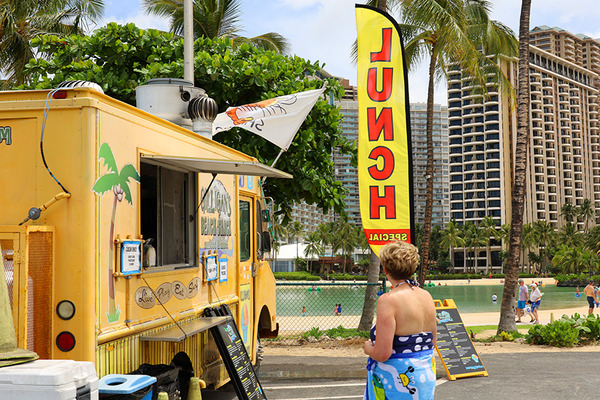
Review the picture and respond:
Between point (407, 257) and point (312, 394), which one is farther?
point (312, 394)

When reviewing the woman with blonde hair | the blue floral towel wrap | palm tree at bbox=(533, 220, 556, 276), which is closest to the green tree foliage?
the woman with blonde hair

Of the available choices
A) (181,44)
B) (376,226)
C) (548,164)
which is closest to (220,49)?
(181,44)

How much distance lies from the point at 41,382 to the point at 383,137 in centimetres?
787

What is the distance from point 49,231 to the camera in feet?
14.3

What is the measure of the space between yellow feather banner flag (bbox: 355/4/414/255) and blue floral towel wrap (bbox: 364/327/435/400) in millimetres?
5731

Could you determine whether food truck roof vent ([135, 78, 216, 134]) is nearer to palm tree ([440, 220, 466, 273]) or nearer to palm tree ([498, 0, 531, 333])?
palm tree ([498, 0, 531, 333])

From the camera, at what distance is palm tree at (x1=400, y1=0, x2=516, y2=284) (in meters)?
16.8

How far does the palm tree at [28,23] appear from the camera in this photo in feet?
55.6

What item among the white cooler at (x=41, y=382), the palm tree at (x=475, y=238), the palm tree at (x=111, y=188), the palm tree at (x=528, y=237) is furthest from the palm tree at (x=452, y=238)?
Result: the white cooler at (x=41, y=382)

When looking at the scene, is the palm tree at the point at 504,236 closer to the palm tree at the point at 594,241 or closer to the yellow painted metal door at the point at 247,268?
the palm tree at the point at 594,241

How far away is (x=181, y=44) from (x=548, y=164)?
454 ft

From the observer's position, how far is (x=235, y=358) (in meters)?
6.44

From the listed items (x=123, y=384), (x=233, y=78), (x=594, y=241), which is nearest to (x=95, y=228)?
(x=123, y=384)

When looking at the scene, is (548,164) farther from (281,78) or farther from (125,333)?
(125,333)
